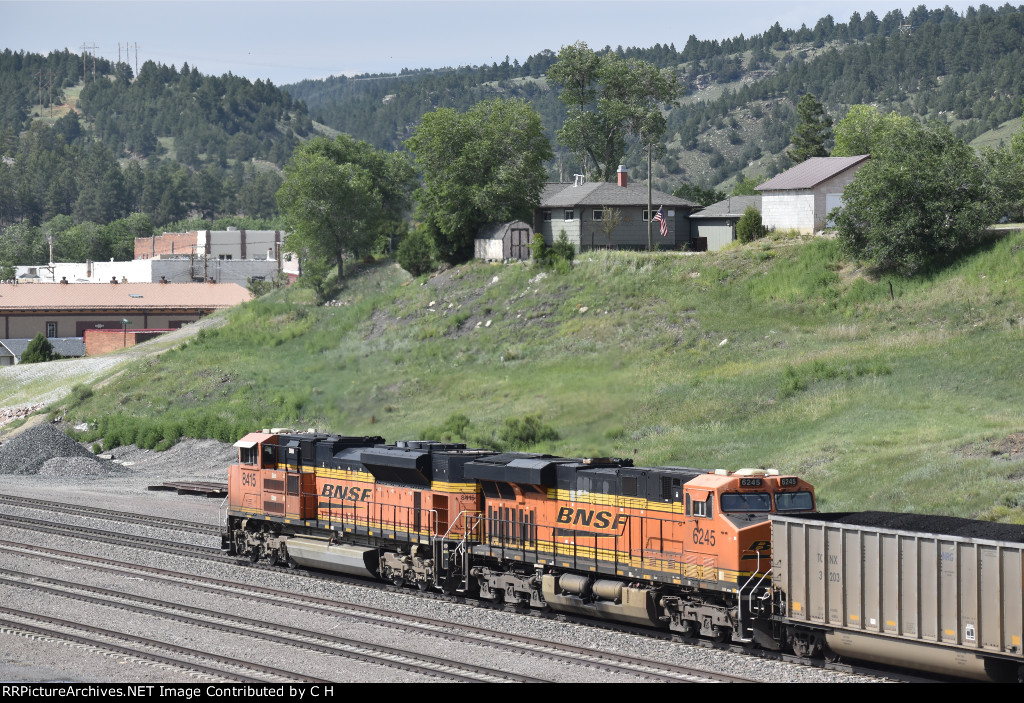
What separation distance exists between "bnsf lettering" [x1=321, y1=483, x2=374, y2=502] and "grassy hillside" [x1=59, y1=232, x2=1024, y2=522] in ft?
47.5

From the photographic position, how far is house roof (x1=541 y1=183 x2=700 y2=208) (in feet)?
249

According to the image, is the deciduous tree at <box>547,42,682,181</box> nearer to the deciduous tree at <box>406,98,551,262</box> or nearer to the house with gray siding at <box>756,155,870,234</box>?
the deciduous tree at <box>406,98,551,262</box>

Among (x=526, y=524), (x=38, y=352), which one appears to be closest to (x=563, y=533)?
(x=526, y=524)

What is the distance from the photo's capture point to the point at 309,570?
31.2 meters

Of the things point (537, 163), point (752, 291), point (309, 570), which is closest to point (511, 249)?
point (537, 163)

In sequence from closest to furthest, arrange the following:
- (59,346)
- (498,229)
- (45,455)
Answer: (45,455), (498,229), (59,346)

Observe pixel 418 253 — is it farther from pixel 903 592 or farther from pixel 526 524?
pixel 903 592

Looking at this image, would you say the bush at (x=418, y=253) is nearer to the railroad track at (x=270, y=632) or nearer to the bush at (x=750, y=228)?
the bush at (x=750, y=228)

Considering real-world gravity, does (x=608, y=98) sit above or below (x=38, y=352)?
above

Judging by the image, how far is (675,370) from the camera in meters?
52.4

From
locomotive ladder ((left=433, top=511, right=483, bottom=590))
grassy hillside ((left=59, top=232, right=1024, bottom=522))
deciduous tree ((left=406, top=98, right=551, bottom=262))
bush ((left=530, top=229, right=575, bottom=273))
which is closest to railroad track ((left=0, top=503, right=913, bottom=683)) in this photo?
locomotive ladder ((left=433, top=511, right=483, bottom=590))

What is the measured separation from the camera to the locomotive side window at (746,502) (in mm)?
21734

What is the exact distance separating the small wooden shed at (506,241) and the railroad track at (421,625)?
153 feet

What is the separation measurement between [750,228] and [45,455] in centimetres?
4148
